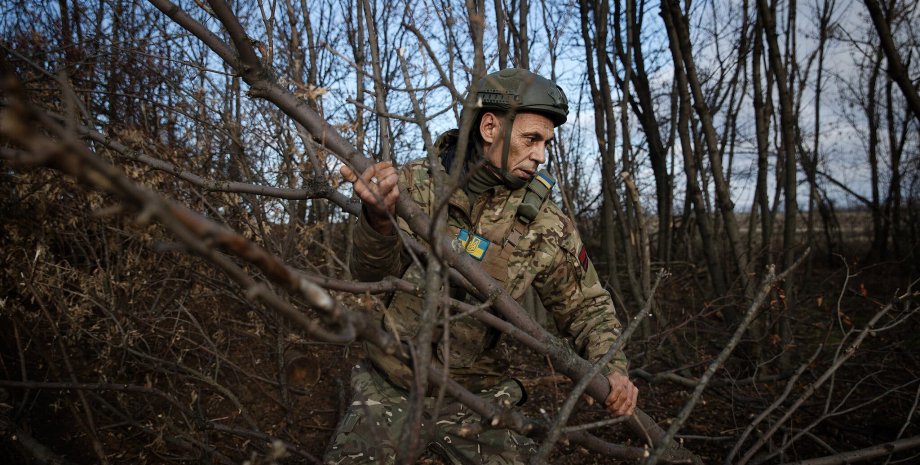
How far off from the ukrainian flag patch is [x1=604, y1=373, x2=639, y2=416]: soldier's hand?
2.15 feet

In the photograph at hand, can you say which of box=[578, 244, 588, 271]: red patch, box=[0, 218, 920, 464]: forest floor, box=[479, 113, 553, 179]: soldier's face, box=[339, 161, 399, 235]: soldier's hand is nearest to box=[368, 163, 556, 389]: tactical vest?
box=[479, 113, 553, 179]: soldier's face

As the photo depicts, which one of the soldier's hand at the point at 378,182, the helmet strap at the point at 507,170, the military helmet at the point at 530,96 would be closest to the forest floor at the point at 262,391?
the helmet strap at the point at 507,170

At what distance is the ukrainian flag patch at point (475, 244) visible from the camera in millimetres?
2055

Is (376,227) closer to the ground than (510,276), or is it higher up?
higher up

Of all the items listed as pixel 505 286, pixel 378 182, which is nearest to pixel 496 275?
pixel 505 286

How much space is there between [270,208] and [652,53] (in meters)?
5.64

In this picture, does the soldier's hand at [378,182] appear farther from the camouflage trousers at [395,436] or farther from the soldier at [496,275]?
the camouflage trousers at [395,436]

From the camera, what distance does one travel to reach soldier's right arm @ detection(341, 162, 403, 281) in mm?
1312

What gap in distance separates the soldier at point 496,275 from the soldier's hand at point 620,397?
0.20m

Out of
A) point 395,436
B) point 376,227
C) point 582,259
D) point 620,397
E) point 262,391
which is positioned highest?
point 376,227

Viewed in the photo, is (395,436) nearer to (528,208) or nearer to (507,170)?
(528,208)

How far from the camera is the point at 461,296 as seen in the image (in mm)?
2035

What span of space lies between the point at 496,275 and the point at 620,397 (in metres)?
0.64

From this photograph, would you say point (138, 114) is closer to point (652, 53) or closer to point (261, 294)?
point (261, 294)
